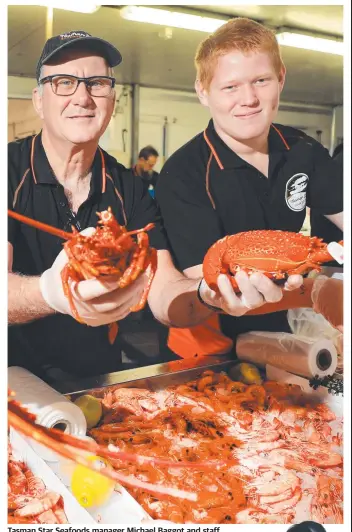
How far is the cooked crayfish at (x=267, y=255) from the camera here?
1.93m

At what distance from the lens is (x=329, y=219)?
2.21 meters

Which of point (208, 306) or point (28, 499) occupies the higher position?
point (208, 306)

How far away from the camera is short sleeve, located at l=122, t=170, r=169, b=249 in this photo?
211 cm

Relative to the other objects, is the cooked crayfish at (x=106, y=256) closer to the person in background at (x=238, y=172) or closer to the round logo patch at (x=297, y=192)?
the person in background at (x=238, y=172)

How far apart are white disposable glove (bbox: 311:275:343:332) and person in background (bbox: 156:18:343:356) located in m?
0.14

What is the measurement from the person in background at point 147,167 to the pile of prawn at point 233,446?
2.42 ft

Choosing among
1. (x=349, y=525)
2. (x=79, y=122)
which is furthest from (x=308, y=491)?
(x=79, y=122)

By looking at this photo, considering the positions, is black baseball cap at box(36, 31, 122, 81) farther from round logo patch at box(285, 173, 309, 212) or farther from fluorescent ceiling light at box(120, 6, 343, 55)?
round logo patch at box(285, 173, 309, 212)

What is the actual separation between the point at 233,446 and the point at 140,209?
901 millimetres

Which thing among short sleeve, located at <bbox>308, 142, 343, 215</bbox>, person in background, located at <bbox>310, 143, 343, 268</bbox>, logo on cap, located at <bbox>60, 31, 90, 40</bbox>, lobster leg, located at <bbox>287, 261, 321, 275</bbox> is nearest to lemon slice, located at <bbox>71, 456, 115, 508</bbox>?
lobster leg, located at <bbox>287, 261, 321, 275</bbox>

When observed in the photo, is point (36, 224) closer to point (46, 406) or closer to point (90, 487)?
point (46, 406)

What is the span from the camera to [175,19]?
2.08m

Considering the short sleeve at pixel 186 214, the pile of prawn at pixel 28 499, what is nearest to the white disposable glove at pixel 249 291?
the short sleeve at pixel 186 214

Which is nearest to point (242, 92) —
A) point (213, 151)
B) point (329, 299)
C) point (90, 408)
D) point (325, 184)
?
point (213, 151)
